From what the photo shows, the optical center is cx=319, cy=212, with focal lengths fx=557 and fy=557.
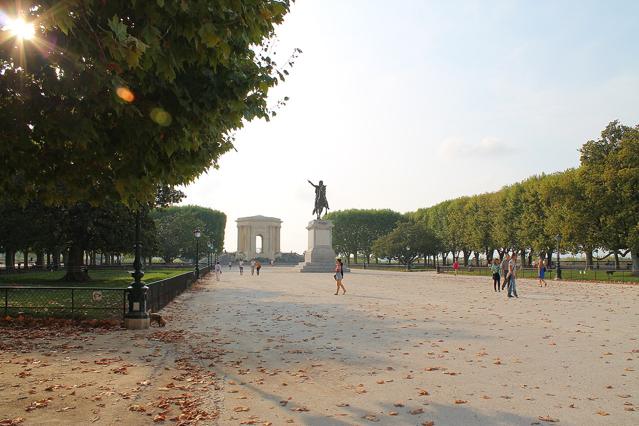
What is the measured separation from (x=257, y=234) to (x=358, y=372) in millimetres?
128601

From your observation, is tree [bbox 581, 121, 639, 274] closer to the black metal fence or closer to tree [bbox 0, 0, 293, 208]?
the black metal fence

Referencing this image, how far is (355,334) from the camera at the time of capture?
13.2 m

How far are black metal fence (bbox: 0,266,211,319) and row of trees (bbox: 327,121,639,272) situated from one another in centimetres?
4056

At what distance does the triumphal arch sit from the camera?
136000 mm

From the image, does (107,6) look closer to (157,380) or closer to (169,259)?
(157,380)

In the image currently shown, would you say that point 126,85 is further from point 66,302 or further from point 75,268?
point 75,268

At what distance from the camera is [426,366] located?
30.6ft

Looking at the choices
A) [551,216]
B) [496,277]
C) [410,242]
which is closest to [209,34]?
[496,277]

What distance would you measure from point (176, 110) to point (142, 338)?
7574mm

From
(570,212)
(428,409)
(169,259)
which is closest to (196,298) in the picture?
(428,409)

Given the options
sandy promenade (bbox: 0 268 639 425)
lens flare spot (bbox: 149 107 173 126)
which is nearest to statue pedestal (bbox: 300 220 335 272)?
sandy promenade (bbox: 0 268 639 425)

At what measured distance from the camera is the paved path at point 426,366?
665 centimetres

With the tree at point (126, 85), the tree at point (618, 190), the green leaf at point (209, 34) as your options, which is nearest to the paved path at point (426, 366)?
the tree at point (126, 85)

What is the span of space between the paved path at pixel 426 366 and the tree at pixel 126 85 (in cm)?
352
